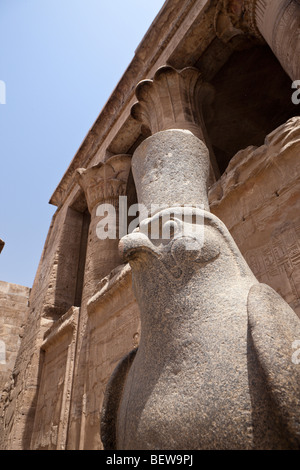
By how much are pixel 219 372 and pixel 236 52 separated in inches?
224

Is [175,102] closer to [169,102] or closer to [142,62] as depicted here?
[169,102]

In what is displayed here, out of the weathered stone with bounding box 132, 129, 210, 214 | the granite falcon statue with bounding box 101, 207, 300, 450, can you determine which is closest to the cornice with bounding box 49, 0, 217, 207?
the weathered stone with bounding box 132, 129, 210, 214

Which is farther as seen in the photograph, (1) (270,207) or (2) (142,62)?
(2) (142,62)

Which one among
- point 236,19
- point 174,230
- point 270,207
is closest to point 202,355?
point 174,230

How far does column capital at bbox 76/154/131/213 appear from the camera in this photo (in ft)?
19.5

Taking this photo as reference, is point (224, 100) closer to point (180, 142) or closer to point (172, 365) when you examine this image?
point (180, 142)

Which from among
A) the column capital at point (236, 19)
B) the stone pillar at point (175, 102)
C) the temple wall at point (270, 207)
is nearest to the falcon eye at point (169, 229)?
the temple wall at point (270, 207)

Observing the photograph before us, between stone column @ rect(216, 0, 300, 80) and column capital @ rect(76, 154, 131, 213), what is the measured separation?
118 inches

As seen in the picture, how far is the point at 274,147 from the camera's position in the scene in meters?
2.68

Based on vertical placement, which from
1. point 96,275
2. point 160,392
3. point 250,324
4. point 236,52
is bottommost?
point 160,392

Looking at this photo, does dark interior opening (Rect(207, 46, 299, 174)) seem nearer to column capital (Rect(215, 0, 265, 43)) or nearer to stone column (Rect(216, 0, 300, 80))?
column capital (Rect(215, 0, 265, 43))

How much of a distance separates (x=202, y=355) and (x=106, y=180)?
5.33 m

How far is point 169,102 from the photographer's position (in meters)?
4.32
